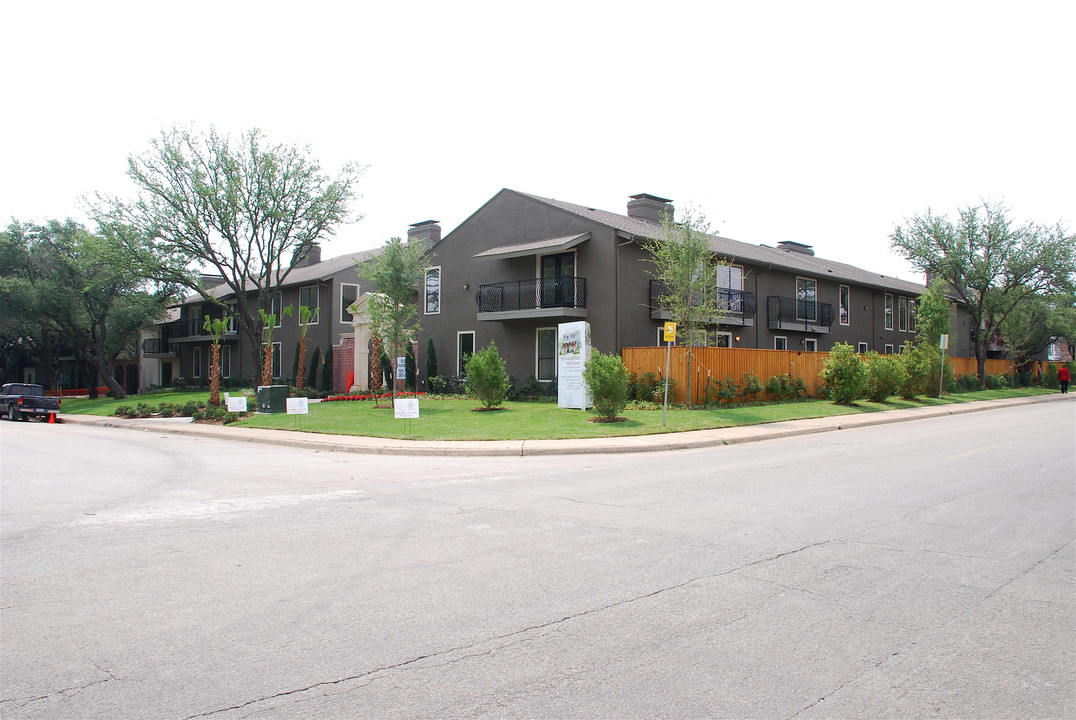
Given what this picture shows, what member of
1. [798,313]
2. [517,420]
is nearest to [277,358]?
[517,420]

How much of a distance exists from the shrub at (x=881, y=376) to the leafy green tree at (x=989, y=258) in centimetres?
1108

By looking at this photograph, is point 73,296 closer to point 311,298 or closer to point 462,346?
point 311,298

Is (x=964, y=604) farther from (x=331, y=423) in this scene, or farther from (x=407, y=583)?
(x=331, y=423)

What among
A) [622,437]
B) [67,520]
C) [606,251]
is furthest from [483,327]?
[67,520]

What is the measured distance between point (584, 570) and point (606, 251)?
22.3 metres

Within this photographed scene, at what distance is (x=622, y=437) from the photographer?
17375 millimetres

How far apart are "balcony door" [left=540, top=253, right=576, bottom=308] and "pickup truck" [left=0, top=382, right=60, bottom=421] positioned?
2264cm

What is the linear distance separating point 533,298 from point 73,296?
29.5 meters

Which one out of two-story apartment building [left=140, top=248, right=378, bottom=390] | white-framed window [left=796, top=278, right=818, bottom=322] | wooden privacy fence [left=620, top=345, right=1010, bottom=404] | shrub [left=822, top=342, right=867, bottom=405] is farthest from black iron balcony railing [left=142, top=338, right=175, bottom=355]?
shrub [left=822, top=342, right=867, bottom=405]

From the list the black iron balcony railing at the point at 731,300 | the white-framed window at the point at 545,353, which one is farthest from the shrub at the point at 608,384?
the white-framed window at the point at 545,353

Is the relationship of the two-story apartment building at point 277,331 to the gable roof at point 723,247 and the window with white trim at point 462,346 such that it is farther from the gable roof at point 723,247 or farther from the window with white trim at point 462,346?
the gable roof at point 723,247

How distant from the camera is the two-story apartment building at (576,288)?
2762 cm

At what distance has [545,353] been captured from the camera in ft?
97.4

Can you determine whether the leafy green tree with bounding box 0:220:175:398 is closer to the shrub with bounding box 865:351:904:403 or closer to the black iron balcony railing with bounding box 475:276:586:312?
the black iron balcony railing with bounding box 475:276:586:312
